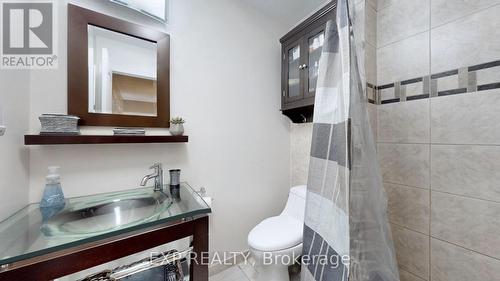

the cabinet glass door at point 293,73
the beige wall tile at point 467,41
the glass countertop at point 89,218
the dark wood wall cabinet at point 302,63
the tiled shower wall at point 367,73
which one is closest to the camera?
the glass countertop at point 89,218

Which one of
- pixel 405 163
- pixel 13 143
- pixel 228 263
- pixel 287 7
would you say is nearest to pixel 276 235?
pixel 228 263

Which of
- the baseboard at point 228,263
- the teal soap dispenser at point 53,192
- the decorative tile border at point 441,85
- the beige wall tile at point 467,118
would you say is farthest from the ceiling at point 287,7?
the baseboard at point 228,263

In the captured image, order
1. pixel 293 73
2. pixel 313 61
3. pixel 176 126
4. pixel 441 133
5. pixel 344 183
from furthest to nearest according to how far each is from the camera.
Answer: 1. pixel 293 73
2. pixel 313 61
3. pixel 176 126
4. pixel 441 133
5. pixel 344 183

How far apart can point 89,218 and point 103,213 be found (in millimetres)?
62

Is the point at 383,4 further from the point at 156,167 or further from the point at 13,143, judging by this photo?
the point at 13,143

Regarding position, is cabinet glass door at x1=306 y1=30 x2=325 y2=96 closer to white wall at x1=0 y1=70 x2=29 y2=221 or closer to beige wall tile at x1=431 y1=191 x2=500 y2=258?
beige wall tile at x1=431 y1=191 x2=500 y2=258

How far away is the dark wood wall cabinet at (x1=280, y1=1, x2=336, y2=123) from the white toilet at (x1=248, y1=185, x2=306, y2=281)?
0.86m

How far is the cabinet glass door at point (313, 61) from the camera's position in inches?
57.5

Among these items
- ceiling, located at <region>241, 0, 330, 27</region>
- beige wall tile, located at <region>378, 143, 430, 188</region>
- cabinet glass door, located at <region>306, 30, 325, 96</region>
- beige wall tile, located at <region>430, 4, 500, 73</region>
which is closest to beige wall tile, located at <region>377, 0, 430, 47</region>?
beige wall tile, located at <region>430, 4, 500, 73</region>

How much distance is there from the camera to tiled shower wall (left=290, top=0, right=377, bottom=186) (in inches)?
46.1

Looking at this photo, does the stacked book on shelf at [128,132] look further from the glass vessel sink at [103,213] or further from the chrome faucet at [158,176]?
the glass vessel sink at [103,213]

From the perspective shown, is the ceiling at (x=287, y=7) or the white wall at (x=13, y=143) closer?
the white wall at (x=13, y=143)

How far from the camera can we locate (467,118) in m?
0.98

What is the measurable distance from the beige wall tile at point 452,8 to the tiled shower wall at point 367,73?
314mm
